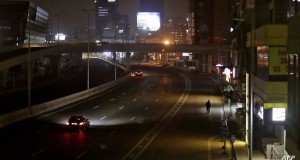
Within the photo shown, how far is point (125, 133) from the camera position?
1809 inches

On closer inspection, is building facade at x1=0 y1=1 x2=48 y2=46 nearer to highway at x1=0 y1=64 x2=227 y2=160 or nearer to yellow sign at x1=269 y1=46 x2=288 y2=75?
highway at x1=0 y1=64 x2=227 y2=160

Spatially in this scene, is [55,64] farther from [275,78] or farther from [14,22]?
[275,78]

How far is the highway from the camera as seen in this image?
3600 centimetres

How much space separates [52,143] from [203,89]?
59.4 metres

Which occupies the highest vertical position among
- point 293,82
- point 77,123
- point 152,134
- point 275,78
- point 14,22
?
point 14,22

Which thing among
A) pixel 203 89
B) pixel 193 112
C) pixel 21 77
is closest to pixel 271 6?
pixel 193 112

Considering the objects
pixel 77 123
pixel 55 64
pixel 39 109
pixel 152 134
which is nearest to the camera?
pixel 152 134

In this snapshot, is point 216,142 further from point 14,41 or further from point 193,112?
point 14,41

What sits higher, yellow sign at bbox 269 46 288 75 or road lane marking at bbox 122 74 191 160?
yellow sign at bbox 269 46 288 75

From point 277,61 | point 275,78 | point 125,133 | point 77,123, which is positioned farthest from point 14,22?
point 275,78

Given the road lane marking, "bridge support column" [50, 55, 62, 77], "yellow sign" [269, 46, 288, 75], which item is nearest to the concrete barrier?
the road lane marking

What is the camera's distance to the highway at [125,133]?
3600 centimetres

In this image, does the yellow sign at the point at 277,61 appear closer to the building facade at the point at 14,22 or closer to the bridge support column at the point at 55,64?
the bridge support column at the point at 55,64

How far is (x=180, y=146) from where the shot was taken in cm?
3950
